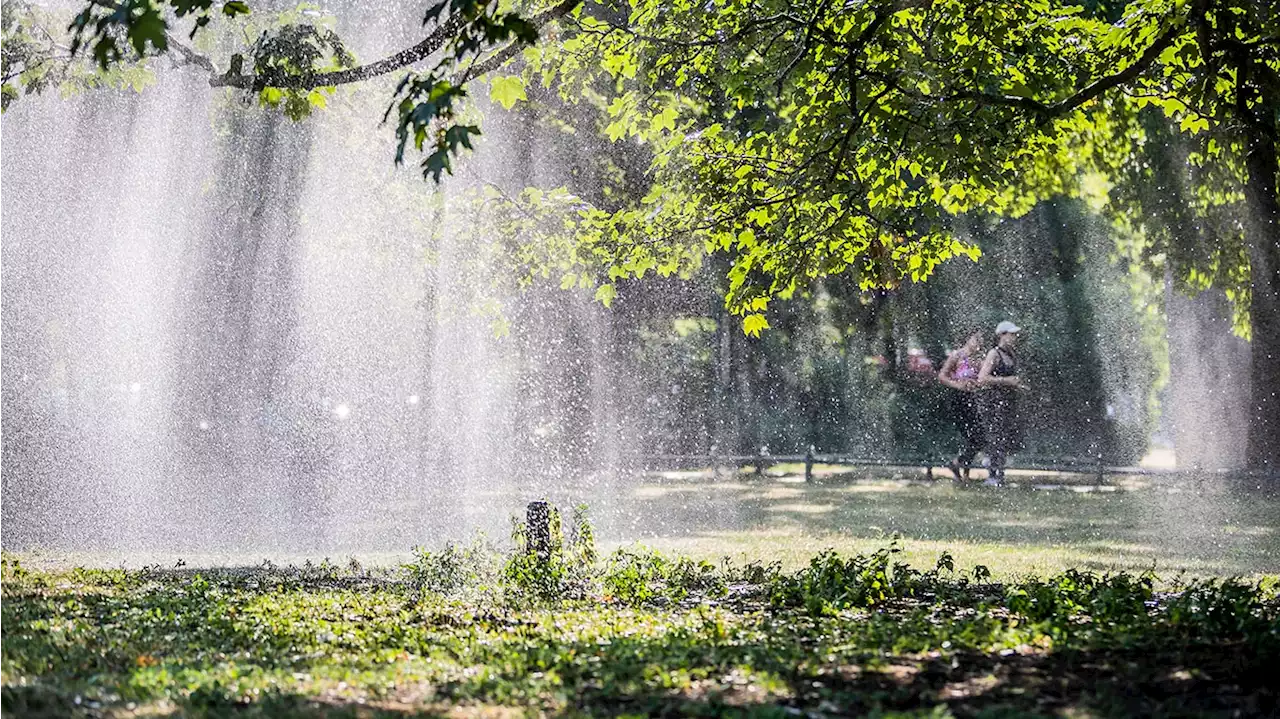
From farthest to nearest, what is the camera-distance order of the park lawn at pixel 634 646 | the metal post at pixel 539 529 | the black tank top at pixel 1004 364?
the black tank top at pixel 1004 364 < the metal post at pixel 539 529 < the park lawn at pixel 634 646

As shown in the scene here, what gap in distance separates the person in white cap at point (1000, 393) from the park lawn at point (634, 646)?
1218cm

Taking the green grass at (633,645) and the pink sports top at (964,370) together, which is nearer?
the green grass at (633,645)

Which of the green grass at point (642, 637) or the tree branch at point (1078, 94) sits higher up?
the tree branch at point (1078, 94)

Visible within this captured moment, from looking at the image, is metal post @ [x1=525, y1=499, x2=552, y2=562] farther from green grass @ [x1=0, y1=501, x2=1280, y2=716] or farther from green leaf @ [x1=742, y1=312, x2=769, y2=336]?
green leaf @ [x1=742, y1=312, x2=769, y2=336]

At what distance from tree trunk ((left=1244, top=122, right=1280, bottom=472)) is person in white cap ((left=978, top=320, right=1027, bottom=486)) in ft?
12.0

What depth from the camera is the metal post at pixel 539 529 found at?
10594mm

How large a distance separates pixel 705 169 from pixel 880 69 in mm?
1791

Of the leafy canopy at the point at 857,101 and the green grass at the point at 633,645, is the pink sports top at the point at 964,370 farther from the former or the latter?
the green grass at the point at 633,645

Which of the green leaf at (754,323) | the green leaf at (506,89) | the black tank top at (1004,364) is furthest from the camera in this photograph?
the black tank top at (1004,364)

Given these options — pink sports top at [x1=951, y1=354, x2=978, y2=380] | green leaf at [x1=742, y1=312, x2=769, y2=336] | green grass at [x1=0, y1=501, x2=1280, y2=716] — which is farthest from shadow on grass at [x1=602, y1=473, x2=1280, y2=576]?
green grass at [x1=0, y1=501, x2=1280, y2=716]

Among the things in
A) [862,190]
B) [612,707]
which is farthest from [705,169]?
[612,707]

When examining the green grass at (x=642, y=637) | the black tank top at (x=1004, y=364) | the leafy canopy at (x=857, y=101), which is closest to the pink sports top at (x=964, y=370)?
the black tank top at (x=1004, y=364)

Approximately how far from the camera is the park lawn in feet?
17.4

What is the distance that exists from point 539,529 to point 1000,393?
46.0 feet
